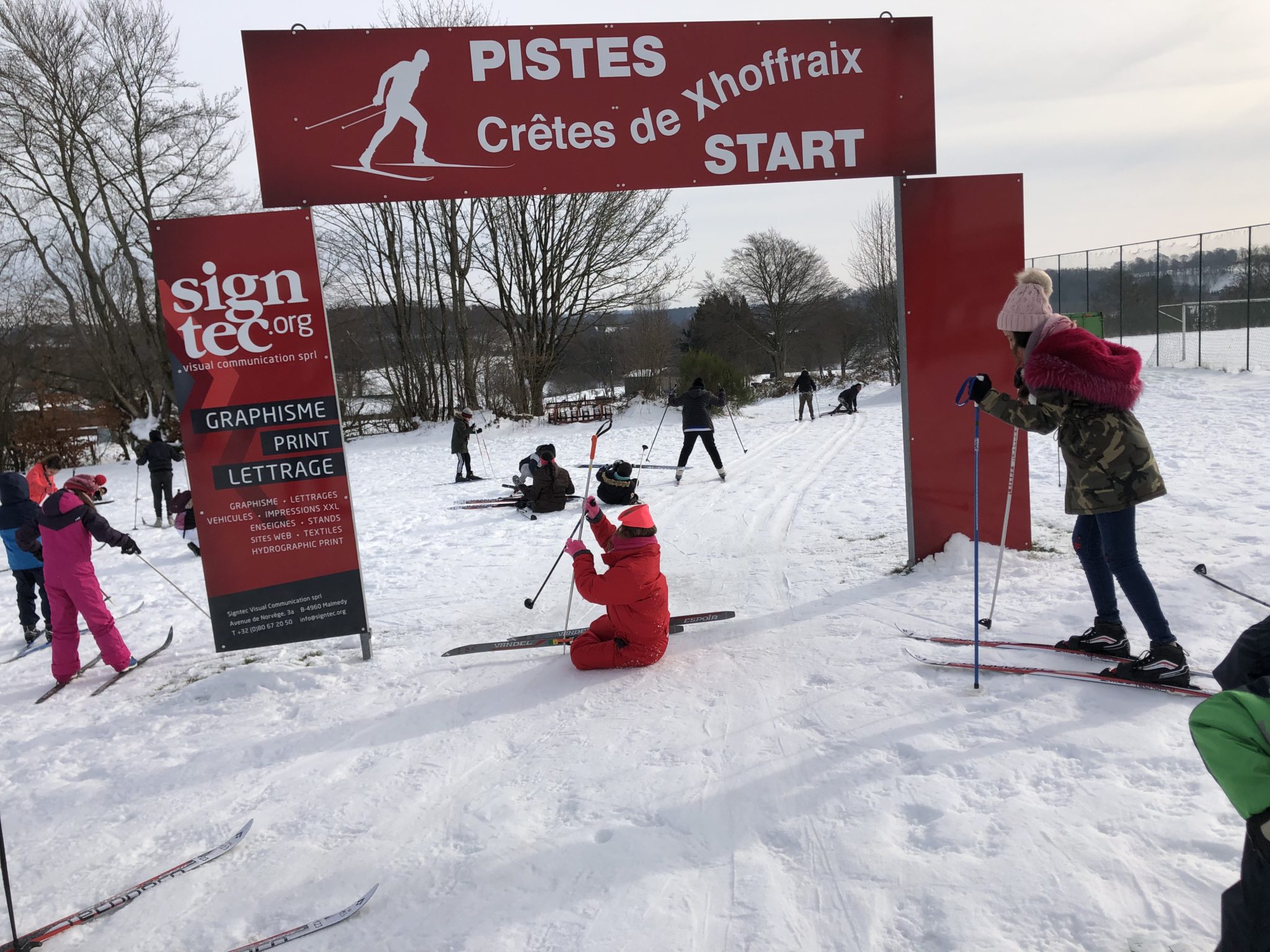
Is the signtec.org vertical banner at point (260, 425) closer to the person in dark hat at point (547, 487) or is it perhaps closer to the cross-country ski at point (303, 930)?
the cross-country ski at point (303, 930)

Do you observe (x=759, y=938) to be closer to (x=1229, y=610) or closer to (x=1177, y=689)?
(x=1177, y=689)

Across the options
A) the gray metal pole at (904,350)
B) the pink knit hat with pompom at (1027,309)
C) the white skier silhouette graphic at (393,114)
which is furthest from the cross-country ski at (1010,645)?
the white skier silhouette graphic at (393,114)

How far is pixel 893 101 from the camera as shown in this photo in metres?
5.31

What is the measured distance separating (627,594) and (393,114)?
3321mm

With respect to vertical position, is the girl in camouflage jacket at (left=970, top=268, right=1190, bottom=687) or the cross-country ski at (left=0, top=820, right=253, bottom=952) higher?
the girl in camouflage jacket at (left=970, top=268, right=1190, bottom=687)

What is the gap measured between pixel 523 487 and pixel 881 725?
8073 mm

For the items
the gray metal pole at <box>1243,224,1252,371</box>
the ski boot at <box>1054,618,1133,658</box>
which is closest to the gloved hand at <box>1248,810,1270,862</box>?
the ski boot at <box>1054,618,1133,658</box>

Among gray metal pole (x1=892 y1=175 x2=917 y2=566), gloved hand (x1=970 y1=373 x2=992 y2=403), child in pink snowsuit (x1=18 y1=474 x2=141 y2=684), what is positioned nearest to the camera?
gloved hand (x1=970 y1=373 x2=992 y2=403)

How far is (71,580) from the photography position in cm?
511

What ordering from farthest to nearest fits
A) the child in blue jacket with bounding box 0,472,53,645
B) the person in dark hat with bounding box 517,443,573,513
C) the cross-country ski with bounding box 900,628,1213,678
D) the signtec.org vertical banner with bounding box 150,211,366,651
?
the person in dark hat with bounding box 517,443,573,513 < the child in blue jacket with bounding box 0,472,53,645 < the signtec.org vertical banner with bounding box 150,211,366,651 < the cross-country ski with bounding box 900,628,1213,678

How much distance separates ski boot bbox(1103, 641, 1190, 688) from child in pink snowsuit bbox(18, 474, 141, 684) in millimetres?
6025

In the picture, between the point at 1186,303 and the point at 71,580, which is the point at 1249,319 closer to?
the point at 1186,303

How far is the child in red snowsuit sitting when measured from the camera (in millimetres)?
4324

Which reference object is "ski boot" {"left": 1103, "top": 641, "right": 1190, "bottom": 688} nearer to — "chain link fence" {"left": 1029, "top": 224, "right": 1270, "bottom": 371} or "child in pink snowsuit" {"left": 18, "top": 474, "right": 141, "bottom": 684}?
"child in pink snowsuit" {"left": 18, "top": 474, "right": 141, "bottom": 684}
